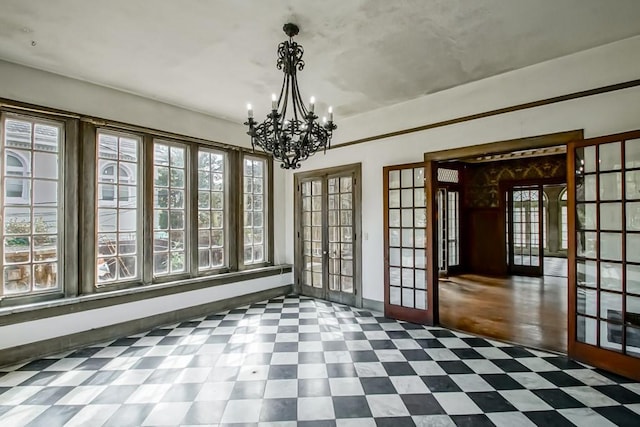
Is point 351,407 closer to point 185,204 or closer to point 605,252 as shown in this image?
point 605,252

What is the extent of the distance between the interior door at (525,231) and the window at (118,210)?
8.55m

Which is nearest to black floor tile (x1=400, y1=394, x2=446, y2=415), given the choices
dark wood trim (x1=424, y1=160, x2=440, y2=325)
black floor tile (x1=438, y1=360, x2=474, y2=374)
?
black floor tile (x1=438, y1=360, x2=474, y2=374)

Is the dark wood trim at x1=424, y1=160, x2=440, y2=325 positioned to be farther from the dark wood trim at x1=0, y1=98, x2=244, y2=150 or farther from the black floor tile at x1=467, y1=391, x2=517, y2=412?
the dark wood trim at x1=0, y1=98, x2=244, y2=150

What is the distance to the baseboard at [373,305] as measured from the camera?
5.04 meters

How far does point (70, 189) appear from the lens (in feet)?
12.4

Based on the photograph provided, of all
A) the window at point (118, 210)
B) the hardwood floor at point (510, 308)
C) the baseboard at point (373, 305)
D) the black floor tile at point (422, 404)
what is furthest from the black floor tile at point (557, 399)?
the window at point (118, 210)

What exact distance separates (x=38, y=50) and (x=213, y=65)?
5.75 ft

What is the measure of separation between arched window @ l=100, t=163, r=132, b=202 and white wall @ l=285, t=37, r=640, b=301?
312 centimetres

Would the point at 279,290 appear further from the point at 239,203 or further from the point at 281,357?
the point at 281,357

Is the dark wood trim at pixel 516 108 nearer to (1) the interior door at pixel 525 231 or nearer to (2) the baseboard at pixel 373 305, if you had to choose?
(2) the baseboard at pixel 373 305

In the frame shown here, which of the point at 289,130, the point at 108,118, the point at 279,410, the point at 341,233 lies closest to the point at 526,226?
the point at 341,233

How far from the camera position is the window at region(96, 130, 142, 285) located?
4086mm

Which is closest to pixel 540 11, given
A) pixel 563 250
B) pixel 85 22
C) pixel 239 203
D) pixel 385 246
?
pixel 385 246

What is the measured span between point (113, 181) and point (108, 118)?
83cm
